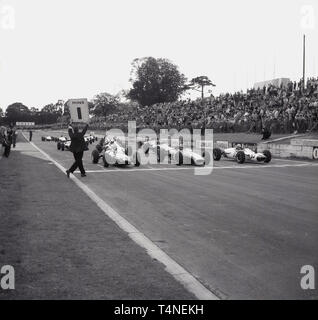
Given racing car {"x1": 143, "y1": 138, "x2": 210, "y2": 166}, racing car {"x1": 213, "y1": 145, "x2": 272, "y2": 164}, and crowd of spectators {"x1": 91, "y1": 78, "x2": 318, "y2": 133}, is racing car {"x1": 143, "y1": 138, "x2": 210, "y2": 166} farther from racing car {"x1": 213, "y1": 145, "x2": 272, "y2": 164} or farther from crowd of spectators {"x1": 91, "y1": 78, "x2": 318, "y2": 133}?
crowd of spectators {"x1": 91, "y1": 78, "x2": 318, "y2": 133}

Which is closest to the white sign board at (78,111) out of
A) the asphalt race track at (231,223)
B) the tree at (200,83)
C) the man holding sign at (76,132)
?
the man holding sign at (76,132)

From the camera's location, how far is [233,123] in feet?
104

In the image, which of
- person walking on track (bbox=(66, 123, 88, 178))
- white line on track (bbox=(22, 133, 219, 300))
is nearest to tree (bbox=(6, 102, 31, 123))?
person walking on track (bbox=(66, 123, 88, 178))

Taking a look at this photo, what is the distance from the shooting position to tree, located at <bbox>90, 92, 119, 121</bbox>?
137125 millimetres

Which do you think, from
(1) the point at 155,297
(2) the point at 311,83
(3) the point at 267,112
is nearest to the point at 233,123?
(3) the point at 267,112

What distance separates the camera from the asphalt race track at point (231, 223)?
494 cm

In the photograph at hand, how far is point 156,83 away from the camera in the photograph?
106 meters

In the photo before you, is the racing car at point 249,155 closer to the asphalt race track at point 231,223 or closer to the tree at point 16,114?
the asphalt race track at point 231,223

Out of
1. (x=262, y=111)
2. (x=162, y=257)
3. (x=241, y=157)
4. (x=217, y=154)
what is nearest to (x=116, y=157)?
(x=241, y=157)

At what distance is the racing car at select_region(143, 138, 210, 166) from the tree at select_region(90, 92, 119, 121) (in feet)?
382

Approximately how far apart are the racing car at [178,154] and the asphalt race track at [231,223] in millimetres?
3934
